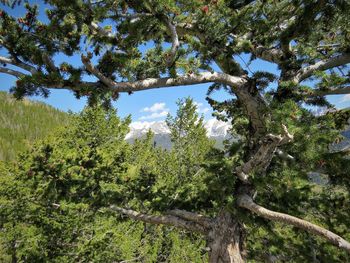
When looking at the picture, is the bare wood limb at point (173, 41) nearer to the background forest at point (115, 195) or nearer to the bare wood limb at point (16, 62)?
the bare wood limb at point (16, 62)

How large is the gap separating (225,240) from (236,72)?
351 centimetres

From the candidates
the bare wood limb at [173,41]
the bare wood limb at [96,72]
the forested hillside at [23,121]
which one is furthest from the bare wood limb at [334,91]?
the forested hillside at [23,121]

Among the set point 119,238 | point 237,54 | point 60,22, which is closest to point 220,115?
point 237,54

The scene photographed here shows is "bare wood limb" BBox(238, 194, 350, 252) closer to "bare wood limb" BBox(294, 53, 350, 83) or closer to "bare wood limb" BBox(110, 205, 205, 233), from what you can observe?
"bare wood limb" BBox(110, 205, 205, 233)

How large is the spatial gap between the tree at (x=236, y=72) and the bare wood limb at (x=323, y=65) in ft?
0.07

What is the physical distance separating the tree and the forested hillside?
38.7m

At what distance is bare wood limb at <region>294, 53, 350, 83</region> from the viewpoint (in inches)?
219

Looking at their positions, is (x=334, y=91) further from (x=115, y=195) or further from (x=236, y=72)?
(x=115, y=195)

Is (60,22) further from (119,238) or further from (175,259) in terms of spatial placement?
(175,259)

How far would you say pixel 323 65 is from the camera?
583 cm

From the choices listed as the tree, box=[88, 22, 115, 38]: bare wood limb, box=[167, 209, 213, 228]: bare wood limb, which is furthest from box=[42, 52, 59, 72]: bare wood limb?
box=[167, 209, 213, 228]: bare wood limb

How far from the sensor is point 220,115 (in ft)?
26.5

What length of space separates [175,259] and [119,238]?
6962 millimetres

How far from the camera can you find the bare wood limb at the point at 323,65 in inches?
219
